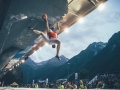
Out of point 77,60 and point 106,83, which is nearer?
point 106,83

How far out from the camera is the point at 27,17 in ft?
20.5

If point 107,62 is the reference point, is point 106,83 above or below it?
below

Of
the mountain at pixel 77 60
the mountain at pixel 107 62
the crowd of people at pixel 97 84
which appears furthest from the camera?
the mountain at pixel 77 60

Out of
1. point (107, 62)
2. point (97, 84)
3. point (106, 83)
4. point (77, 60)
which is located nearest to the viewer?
point (97, 84)

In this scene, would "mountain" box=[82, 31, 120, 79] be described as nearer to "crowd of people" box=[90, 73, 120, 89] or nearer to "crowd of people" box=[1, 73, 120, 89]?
"crowd of people" box=[1, 73, 120, 89]

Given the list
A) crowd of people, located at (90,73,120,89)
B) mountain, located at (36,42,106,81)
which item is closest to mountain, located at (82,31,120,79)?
mountain, located at (36,42,106,81)

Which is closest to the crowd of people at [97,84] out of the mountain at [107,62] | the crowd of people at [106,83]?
the crowd of people at [106,83]

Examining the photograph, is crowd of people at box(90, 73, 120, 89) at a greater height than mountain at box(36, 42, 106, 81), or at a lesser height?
lesser

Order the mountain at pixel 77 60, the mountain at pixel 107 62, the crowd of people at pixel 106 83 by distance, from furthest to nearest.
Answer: the mountain at pixel 77 60 → the mountain at pixel 107 62 → the crowd of people at pixel 106 83

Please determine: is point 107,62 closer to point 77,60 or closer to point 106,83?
point 77,60

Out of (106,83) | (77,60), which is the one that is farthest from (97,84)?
(77,60)

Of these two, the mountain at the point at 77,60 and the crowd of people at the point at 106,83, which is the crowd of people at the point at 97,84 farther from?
the mountain at the point at 77,60

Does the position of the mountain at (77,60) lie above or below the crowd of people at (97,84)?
above

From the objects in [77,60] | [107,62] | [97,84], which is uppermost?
[77,60]
